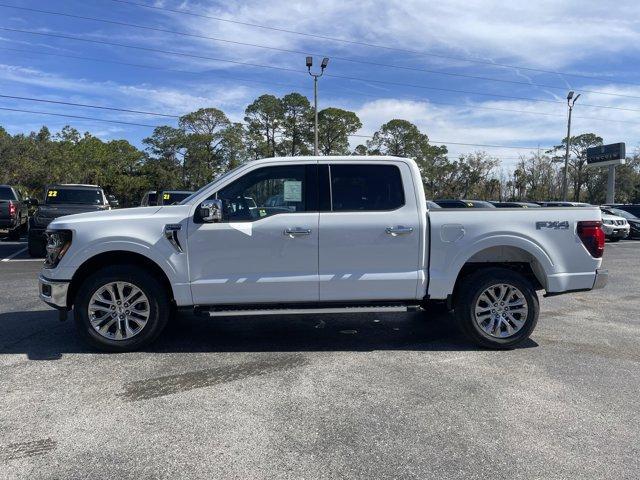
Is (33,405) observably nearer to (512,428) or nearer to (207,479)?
(207,479)

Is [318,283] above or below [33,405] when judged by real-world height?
above

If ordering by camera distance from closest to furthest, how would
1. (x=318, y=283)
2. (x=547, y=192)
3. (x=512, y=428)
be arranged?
(x=512, y=428)
(x=318, y=283)
(x=547, y=192)

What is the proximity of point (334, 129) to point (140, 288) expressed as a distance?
5003 centimetres

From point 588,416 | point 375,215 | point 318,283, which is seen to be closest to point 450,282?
point 375,215

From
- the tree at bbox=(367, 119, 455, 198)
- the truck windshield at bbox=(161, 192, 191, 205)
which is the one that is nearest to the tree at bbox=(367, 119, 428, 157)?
the tree at bbox=(367, 119, 455, 198)

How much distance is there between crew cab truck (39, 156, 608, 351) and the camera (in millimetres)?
5152

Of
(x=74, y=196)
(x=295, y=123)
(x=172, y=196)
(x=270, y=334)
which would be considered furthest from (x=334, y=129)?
(x=270, y=334)

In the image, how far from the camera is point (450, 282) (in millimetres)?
5414

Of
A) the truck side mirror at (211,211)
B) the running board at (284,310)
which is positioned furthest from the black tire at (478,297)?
the truck side mirror at (211,211)

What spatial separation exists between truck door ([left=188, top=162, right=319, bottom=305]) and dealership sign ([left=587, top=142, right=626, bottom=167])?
43.3 meters

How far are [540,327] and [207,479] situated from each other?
5008 millimetres

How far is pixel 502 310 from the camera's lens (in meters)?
5.48

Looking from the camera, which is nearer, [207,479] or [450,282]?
[207,479]

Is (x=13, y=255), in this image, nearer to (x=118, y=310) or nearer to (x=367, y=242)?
(x=118, y=310)
